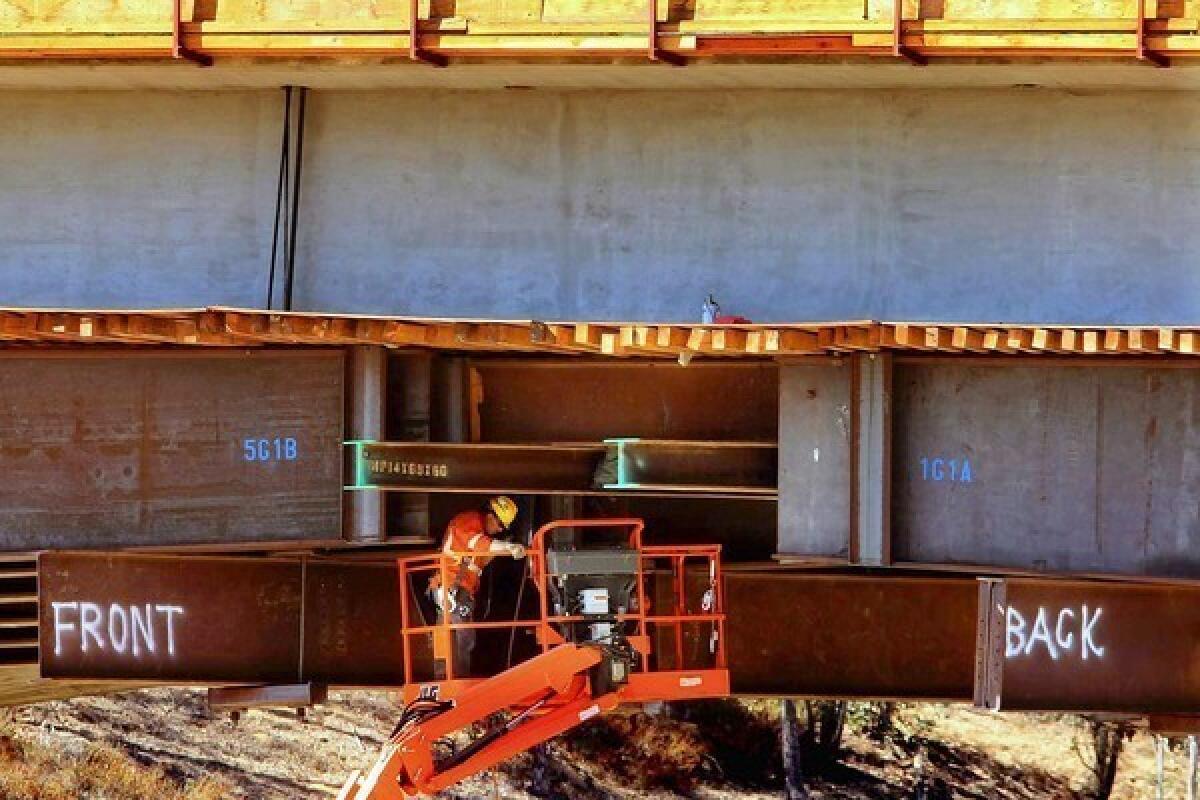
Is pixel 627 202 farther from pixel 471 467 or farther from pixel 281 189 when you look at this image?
pixel 281 189

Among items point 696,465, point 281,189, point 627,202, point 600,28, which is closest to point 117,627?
point 281,189

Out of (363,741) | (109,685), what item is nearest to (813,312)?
(109,685)

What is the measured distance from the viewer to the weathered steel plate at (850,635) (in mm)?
15031

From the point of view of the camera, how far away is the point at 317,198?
16.2 m

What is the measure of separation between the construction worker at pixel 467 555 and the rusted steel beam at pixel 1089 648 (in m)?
3.32

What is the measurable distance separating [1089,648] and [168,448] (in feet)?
21.8

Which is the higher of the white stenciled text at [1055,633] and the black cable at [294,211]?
the black cable at [294,211]

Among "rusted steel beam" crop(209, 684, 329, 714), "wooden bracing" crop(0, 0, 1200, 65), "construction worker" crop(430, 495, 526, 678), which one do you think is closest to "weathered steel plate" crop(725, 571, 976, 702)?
"construction worker" crop(430, 495, 526, 678)

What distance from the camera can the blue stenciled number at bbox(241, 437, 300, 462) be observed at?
14.6 meters

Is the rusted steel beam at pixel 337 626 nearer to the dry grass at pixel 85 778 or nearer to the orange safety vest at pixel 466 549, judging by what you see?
the orange safety vest at pixel 466 549

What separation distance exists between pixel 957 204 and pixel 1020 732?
570 inches

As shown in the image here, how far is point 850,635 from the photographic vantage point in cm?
1522

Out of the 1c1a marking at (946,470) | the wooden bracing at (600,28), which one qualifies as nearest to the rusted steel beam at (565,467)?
the 1c1a marking at (946,470)

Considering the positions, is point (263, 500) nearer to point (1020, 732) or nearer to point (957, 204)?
point (957, 204)
